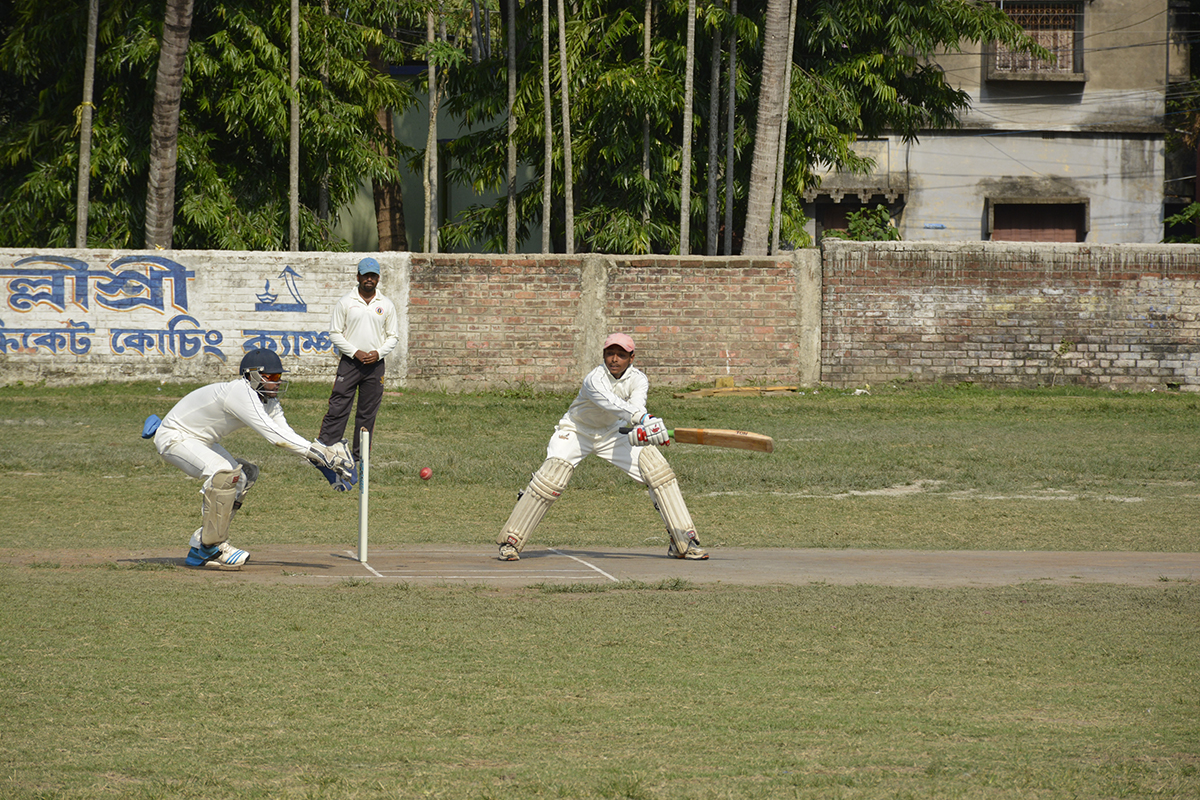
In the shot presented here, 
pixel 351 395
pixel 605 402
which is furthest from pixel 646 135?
pixel 605 402

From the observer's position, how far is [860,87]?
A: 76.5 ft

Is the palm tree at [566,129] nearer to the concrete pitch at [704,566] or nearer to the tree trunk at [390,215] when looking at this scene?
the tree trunk at [390,215]

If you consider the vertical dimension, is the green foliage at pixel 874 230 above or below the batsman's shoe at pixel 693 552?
above

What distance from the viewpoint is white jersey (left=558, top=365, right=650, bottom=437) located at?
8.76 m

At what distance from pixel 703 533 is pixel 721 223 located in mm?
13525

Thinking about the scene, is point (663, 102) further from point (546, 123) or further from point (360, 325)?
point (360, 325)

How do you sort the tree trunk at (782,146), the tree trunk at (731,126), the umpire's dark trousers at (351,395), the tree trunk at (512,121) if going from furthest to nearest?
1. the tree trunk at (512,121)
2. the tree trunk at (731,126)
3. the tree trunk at (782,146)
4. the umpire's dark trousers at (351,395)

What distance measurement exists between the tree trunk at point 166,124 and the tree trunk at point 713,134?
841cm

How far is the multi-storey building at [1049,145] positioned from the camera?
3025cm

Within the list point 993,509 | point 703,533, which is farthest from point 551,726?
point 993,509

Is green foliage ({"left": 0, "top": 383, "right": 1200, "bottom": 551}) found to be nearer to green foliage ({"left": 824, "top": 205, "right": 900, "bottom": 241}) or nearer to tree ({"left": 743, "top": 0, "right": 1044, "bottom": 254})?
tree ({"left": 743, "top": 0, "right": 1044, "bottom": 254})

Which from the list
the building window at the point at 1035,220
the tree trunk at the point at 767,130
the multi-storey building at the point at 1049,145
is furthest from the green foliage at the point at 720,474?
the multi-storey building at the point at 1049,145

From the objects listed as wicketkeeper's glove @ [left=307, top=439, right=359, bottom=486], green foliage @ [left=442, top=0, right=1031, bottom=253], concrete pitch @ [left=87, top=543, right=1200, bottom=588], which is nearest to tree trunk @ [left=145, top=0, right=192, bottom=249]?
green foliage @ [left=442, top=0, right=1031, bottom=253]

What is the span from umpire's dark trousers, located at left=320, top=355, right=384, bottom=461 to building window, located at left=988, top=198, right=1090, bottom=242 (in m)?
22.0
